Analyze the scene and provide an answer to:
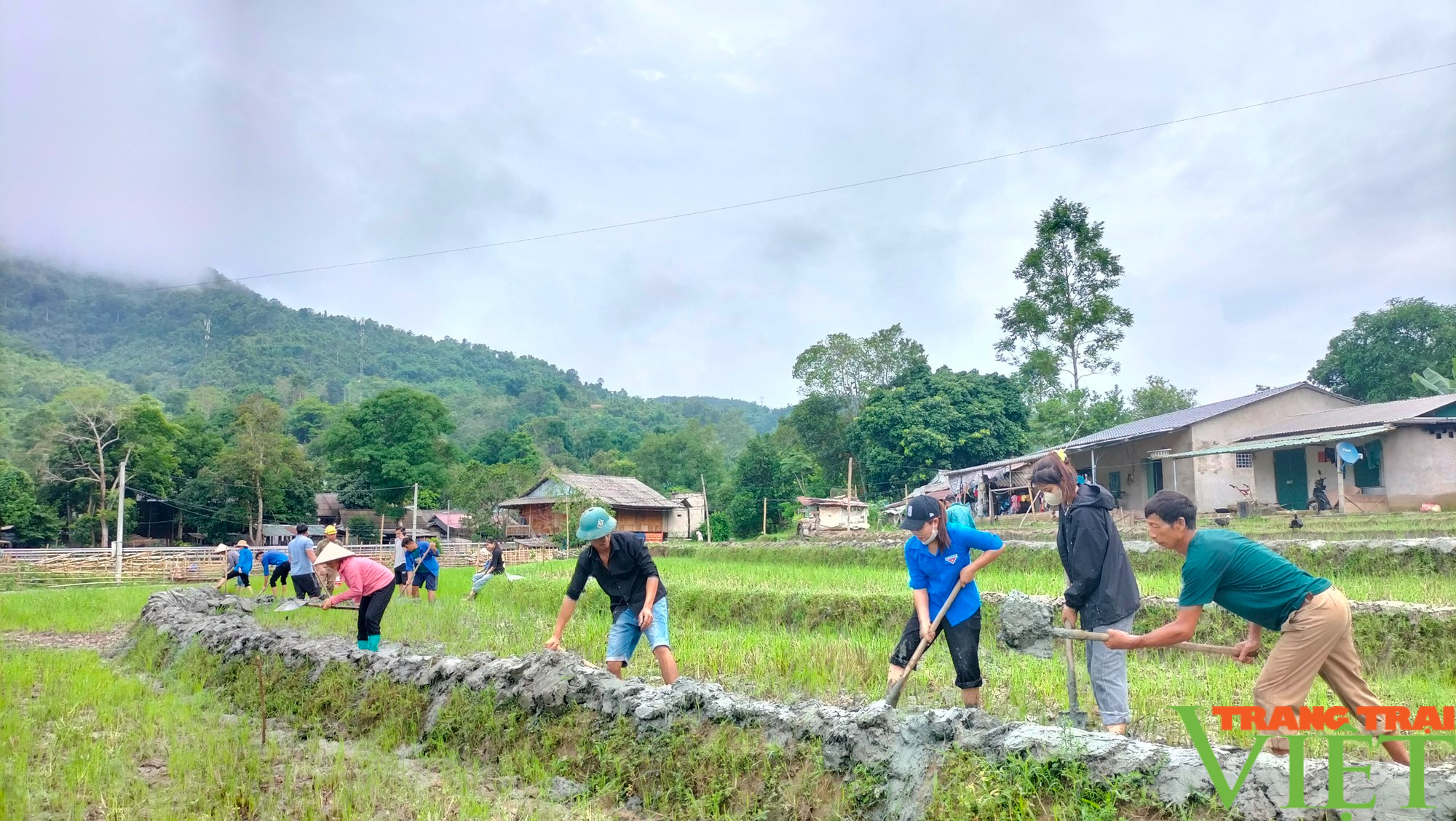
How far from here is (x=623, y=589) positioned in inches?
221

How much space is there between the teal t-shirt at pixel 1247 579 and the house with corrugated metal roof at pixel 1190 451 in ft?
53.4

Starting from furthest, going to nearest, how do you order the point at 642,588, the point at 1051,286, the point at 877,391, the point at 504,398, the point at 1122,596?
1. the point at 504,398
2. the point at 877,391
3. the point at 1051,286
4. the point at 642,588
5. the point at 1122,596

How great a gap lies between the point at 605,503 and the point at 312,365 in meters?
68.2

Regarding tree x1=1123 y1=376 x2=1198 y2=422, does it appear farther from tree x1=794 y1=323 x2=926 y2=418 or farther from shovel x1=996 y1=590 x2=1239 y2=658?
shovel x1=996 y1=590 x2=1239 y2=658

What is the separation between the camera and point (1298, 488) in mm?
20188

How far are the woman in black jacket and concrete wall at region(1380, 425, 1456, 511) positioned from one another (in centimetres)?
1781

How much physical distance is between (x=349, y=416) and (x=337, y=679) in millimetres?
43687

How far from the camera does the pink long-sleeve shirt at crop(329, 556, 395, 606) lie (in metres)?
6.71

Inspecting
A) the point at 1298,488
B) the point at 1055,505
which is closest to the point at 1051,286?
the point at 1298,488

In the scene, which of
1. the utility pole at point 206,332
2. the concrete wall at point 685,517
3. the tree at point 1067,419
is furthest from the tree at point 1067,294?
the utility pole at point 206,332

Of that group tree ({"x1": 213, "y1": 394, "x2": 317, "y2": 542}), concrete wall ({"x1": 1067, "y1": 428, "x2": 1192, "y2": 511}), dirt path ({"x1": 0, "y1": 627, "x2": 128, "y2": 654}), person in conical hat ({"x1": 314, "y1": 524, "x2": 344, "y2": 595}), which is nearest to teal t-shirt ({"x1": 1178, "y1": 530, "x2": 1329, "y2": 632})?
person in conical hat ({"x1": 314, "y1": 524, "x2": 344, "y2": 595})

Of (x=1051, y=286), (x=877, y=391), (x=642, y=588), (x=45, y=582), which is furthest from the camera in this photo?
(x=877, y=391)

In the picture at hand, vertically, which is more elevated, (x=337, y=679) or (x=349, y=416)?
(x=349, y=416)

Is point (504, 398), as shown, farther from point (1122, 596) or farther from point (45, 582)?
point (1122, 596)
